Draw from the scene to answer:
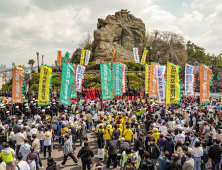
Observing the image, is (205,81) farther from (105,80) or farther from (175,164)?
(175,164)

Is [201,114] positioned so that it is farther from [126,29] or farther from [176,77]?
[126,29]

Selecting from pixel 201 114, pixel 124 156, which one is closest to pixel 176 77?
pixel 201 114

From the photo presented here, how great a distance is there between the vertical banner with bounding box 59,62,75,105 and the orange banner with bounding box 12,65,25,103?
3.36 m

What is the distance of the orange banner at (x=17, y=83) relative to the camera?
11453 mm

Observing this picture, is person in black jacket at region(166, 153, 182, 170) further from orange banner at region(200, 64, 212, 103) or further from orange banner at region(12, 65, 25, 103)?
orange banner at region(12, 65, 25, 103)

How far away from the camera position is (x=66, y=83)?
417 inches

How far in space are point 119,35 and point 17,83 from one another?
40427 millimetres

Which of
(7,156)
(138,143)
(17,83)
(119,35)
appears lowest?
→ (7,156)

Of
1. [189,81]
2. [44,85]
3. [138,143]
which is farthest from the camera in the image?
[189,81]

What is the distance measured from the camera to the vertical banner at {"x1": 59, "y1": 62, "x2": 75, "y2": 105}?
10477 mm

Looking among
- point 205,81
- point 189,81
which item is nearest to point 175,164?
point 205,81

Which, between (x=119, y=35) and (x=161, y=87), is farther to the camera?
(x=119, y=35)

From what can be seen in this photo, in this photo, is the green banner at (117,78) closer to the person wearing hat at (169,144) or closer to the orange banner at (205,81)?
the orange banner at (205,81)

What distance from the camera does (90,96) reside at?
2480cm
